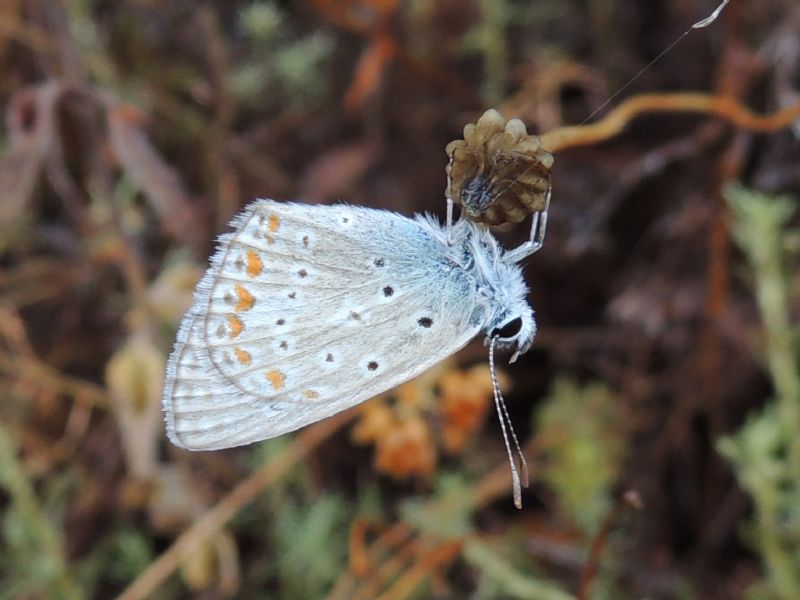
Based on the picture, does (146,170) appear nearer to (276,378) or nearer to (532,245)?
(276,378)

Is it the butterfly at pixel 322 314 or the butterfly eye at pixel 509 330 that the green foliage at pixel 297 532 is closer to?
the butterfly at pixel 322 314

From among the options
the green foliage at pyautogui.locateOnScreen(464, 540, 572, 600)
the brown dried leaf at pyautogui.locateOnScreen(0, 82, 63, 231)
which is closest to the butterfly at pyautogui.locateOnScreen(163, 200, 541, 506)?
the green foliage at pyautogui.locateOnScreen(464, 540, 572, 600)

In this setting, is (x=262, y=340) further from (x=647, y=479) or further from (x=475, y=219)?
(x=647, y=479)

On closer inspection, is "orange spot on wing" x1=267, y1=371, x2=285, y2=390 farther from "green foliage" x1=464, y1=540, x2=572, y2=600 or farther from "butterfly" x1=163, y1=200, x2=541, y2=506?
"green foliage" x1=464, y1=540, x2=572, y2=600

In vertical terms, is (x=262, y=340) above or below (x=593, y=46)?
below

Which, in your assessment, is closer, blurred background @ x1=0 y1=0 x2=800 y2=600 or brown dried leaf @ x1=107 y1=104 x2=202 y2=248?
brown dried leaf @ x1=107 y1=104 x2=202 y2=248

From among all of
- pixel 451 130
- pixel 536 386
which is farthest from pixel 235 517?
pixel 451 130

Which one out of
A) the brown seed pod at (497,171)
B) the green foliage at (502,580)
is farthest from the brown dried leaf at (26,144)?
the green foliage at (502,580)
